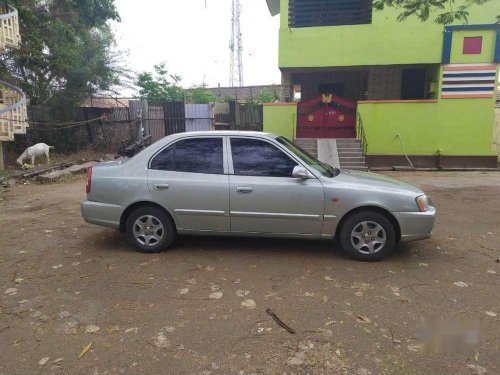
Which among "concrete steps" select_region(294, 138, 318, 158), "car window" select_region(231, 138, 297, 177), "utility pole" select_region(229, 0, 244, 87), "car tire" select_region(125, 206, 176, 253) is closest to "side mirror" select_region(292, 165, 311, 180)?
"car window" select_region(231, 138, 297, 177)

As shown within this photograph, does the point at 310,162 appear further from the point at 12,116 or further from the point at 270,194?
the point at 12,116

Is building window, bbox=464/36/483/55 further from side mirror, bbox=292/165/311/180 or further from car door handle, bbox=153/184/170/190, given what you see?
car door handle, bbox=153/184/170/190

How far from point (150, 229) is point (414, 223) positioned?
3.15 meters

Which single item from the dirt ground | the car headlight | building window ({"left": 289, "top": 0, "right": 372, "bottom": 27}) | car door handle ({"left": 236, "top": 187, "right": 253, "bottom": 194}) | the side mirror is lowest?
the dirt ground

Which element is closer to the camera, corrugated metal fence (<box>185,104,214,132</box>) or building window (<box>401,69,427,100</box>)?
building window (<box>401,69,427,100</box>)

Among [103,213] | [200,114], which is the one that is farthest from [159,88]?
[103,213]

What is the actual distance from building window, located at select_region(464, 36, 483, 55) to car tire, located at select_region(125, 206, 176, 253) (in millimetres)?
12839

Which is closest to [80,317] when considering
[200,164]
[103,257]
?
[103,257]

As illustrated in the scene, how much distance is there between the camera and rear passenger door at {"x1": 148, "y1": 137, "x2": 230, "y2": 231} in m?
4.92

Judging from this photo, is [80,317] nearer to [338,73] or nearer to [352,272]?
[352,272]

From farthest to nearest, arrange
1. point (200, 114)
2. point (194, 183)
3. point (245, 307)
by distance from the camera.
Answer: point (200, 114), point (194, 183), point (245, 307)

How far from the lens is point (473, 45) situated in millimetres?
13445

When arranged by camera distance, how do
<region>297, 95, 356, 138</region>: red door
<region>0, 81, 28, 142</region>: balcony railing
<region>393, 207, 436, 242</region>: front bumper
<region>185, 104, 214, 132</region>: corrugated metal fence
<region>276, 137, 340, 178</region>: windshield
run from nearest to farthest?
<region>393, 207, 436, 242</region>: front bumper → <region>276, 137, 340, 178</region>: windshield → <region>0, 81, 28, 142</region>: balcony railing → <region>297, 95, 356, 138</region>: red door → <region>185, 104, 214, 132</region>: corrugated metal fence

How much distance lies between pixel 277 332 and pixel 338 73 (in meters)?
16.1
